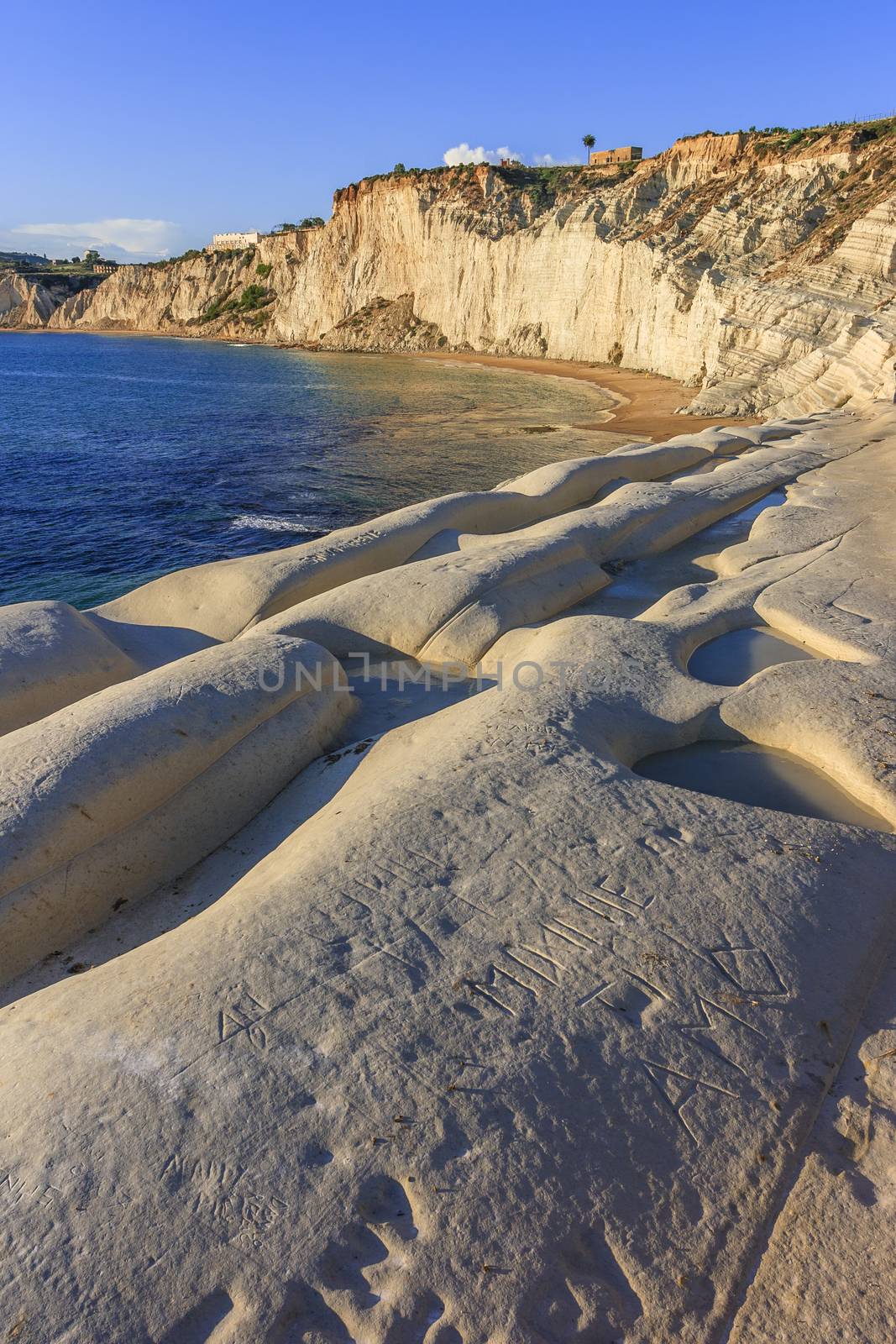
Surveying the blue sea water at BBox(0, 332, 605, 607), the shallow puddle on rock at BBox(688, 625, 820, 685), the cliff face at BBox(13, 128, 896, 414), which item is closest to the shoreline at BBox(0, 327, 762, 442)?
the cliff face at BBox(13, 128, 896, 414)

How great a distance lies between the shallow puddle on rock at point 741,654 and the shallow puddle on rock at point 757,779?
102 centimetres

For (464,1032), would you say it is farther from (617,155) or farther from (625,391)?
(617,155)

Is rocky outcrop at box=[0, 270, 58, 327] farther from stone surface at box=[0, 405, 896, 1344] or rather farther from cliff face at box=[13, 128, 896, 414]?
stone surface at box=[0, 405, 896, 1344]

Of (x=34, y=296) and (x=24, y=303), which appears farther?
(x=24, y=303)

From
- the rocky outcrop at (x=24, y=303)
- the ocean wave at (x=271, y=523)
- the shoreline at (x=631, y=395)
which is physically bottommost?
the ocean wave at (x=271, y=523)

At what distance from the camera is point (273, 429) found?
3294 cm

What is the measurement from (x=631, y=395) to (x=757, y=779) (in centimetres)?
3246

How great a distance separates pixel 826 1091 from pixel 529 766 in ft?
7.23

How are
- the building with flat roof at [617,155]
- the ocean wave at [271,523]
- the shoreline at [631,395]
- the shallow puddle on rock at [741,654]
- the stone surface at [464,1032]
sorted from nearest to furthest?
the stone surface at [464,1032] → the shallow puddle on rock at [741,654] → the ocean wave at [271,523] → the shoreline at [631,395] → the building with flat roof at [617,155]

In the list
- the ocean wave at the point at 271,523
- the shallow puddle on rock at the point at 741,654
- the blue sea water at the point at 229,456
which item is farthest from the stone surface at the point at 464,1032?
the ocean wave at the point at 271,523

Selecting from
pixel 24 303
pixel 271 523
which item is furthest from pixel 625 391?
pixel 24 303

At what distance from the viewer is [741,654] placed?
711cm

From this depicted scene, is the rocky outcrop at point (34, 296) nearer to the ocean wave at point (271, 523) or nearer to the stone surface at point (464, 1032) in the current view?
the ocean wave at point (271, 523)

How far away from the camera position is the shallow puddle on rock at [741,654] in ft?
22.4
